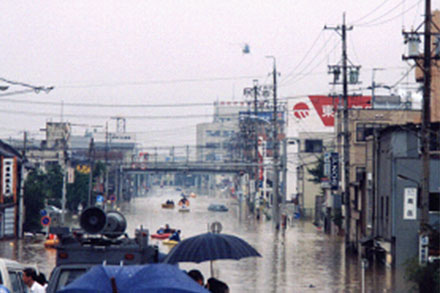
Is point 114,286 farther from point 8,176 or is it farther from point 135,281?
point 8,176

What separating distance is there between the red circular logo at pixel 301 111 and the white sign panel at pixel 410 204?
81.3 meters

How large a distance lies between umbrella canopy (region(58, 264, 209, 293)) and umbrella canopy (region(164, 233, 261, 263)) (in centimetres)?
673

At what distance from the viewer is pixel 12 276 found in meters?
14.3

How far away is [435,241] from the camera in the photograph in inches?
1067

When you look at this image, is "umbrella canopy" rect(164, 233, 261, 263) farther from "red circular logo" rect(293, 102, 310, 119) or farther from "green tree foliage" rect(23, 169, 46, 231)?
"red circular logo" rect(293, 102, 310, 119)

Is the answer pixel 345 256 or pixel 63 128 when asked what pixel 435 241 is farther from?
pixel 63 128

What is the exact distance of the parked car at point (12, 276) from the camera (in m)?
13.0

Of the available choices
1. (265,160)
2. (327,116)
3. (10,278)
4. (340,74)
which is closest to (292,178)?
(265,160)

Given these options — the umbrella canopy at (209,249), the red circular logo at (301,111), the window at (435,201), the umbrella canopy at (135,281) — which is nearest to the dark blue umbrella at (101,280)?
the umbrella canopy at (135,281)

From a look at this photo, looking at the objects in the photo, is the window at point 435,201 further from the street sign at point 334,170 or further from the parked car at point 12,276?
the parked car at point 12,276

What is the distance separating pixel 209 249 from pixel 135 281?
7.35 meters

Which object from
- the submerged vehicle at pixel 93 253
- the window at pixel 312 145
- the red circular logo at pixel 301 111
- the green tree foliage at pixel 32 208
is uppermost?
the red circular logo at pixel 301 111

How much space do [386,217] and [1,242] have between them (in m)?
24.6

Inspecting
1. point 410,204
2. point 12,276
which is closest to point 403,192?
point 410,204
